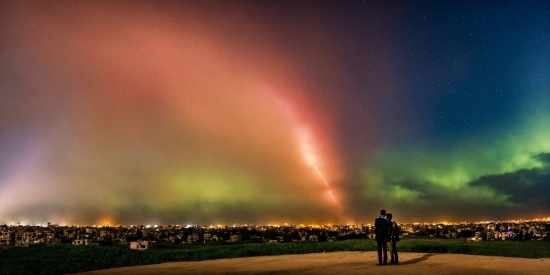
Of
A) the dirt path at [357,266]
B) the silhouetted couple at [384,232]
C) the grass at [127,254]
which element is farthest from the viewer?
the grass at [127,254]

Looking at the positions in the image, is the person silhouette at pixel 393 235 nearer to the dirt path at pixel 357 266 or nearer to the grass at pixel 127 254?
the dirt path at pixel 357 266

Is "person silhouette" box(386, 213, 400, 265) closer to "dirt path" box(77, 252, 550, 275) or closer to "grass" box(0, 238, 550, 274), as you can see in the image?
"dirt path" box(77, 252, 550, 275)

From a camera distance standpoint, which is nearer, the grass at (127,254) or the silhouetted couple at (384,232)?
the silhouetted couple at (384,232)

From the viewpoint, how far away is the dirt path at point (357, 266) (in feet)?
65.6

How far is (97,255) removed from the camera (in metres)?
28.0

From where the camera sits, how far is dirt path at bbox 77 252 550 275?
787 inches

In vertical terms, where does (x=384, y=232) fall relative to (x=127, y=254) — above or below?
above

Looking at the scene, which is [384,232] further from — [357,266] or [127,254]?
[127,254]

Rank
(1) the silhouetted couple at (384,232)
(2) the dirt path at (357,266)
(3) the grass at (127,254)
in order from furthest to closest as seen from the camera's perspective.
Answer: (3) the grass at (127,254) < (1) the silhouetted couple at (384,232) < (2) the dirt path at (357,266)

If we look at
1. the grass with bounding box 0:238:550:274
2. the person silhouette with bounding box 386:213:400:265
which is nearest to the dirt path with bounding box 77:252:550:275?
the person silhouette with bounding box 386:213:400:265

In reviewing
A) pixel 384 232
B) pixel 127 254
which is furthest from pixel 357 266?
pixel 127 254

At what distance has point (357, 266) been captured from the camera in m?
22.0

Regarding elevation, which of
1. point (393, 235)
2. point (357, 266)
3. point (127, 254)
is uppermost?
point (393, 235)

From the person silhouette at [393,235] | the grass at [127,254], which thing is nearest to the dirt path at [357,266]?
the person silhouette at [393,235]
